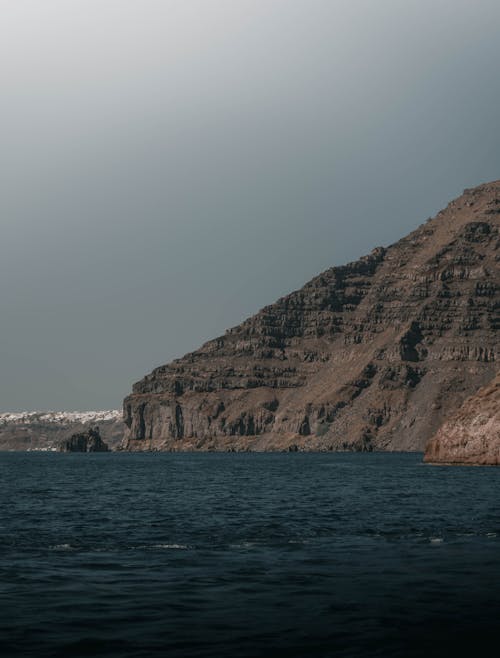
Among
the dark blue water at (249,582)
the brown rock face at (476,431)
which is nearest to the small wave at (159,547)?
the dark blue water at (249,582)

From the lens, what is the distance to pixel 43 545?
3769cm

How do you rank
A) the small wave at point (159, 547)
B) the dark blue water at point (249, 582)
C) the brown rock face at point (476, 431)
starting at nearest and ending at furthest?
the dark blue water at point (249, 582) < the small wave at point (159, 547) < the brown rock face at point (476, 431)

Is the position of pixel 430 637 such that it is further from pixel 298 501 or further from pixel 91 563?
pixel 298 501

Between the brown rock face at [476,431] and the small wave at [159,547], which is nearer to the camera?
the small wave at [159,547]

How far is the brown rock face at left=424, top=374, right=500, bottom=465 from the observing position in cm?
12106

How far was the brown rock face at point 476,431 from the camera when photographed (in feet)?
397

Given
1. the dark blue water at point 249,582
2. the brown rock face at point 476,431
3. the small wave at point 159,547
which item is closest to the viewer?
the dark blue water at point 249,582

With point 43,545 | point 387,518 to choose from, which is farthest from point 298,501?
point 43,545

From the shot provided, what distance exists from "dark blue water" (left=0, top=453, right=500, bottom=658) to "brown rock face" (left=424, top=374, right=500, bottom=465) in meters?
67.0

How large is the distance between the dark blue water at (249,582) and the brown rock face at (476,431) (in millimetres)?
67048

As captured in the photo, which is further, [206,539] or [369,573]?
[206,539]

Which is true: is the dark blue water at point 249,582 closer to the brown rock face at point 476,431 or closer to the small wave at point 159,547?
the small wave at point 159,547

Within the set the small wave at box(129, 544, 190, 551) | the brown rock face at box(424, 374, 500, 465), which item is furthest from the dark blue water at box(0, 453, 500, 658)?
the brown rock face at box(424, 374, 500, 465)

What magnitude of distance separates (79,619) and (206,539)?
56.1 feet
